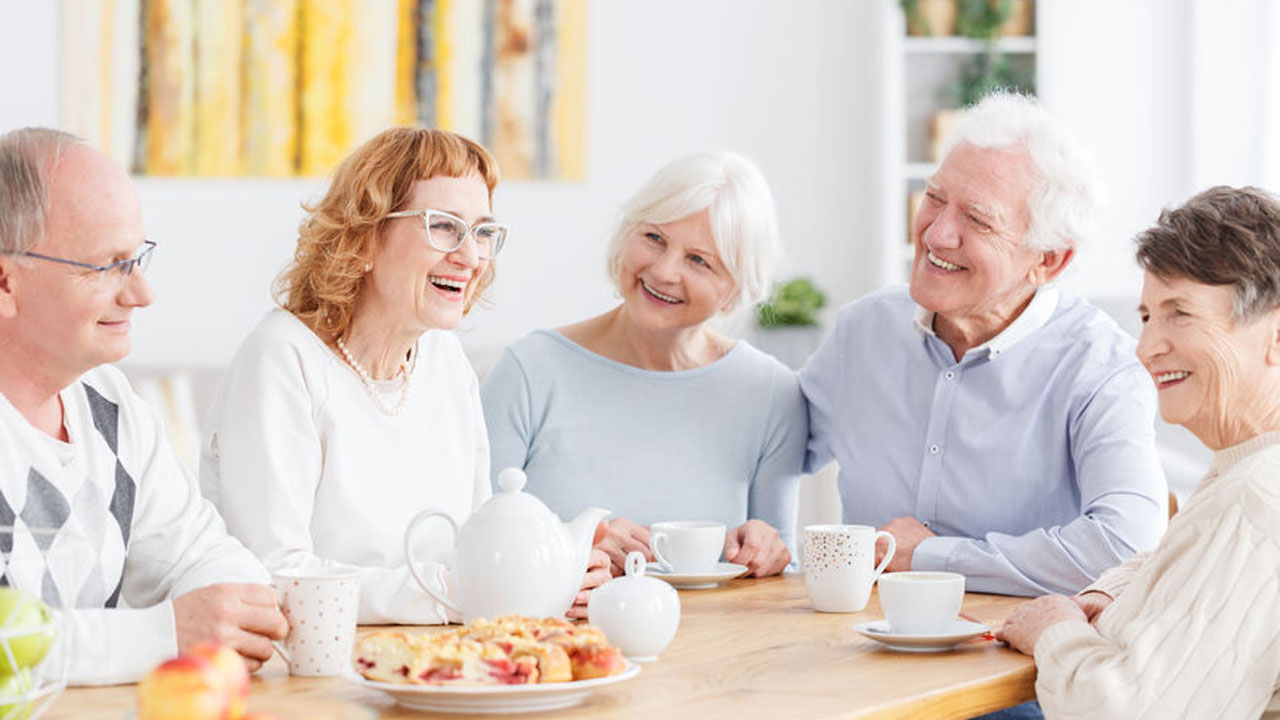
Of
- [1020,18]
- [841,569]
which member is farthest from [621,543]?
[1020,18]

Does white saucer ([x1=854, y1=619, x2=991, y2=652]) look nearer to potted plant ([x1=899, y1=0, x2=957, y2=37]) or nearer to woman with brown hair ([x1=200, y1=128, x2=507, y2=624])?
woman with brown hair ([x1=200, y1=128, x2=507, y2=624])

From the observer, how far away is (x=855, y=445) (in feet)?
7.90

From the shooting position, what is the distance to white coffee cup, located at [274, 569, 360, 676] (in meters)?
1.38

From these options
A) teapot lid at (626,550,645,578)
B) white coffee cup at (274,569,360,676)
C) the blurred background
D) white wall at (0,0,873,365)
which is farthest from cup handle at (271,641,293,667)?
white wall at (0,0,873,365)

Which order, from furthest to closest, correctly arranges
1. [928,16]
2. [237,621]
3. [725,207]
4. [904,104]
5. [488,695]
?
[904,104]
[928,16]
[725,207]
[237,621]
[488,695]

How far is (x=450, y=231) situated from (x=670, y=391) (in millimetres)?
675

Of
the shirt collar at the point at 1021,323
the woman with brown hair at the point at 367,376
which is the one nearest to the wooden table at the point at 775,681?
the woman with brown hair at the point at 367,376

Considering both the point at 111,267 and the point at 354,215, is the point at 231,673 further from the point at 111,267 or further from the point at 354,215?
the point at 354,215

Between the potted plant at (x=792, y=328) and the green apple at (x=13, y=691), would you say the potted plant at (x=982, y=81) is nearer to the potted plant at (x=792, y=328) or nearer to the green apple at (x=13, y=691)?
the potted plant at (x=792, y=328)

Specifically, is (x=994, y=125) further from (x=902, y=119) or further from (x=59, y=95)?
(x=59, y=95)

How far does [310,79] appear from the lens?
4.84 metres

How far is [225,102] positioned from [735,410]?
2.91 meters

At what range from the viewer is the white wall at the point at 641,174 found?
488cm

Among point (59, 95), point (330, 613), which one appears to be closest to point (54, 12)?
point (59, 95)
